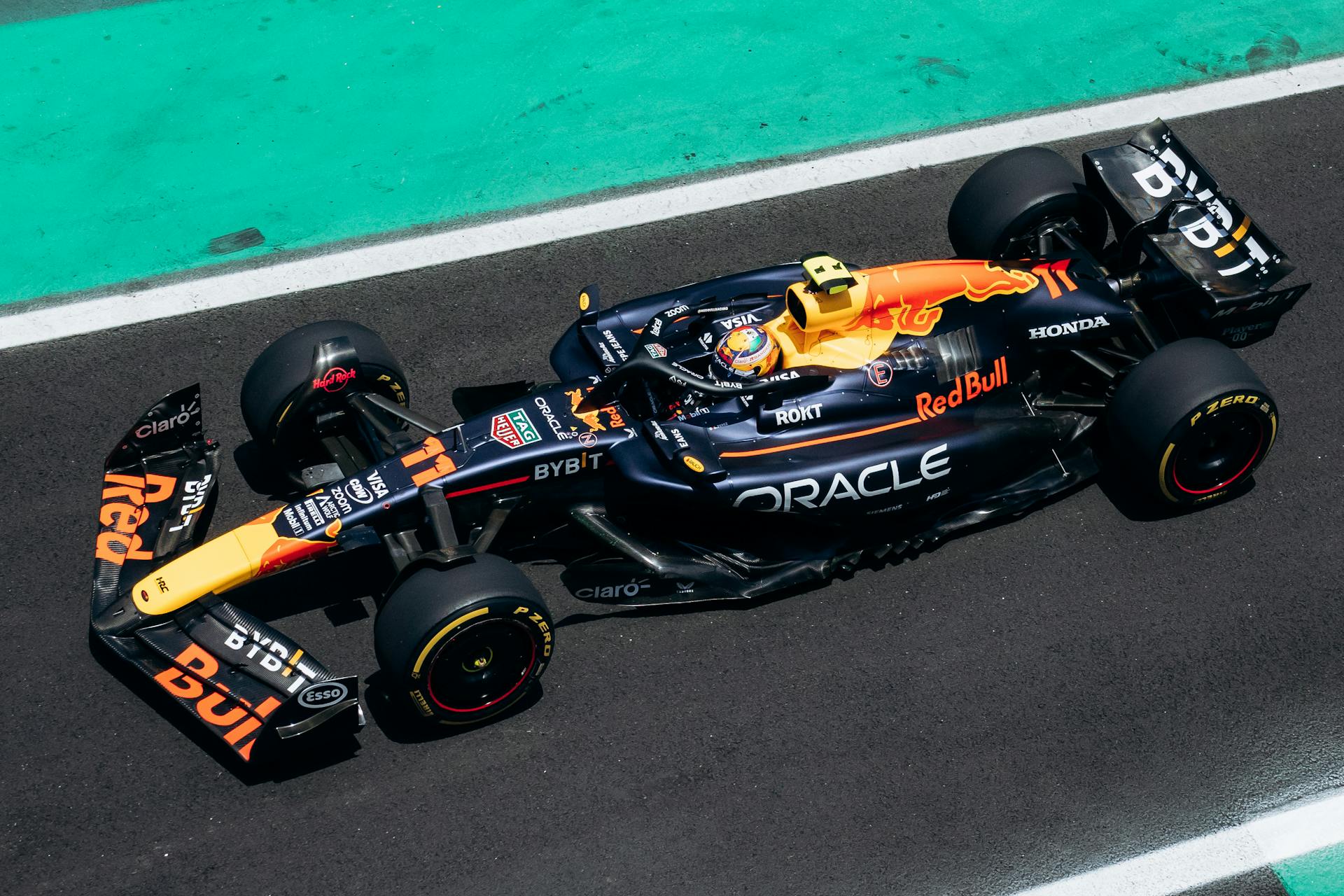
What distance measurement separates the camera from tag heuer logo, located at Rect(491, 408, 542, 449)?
780cm

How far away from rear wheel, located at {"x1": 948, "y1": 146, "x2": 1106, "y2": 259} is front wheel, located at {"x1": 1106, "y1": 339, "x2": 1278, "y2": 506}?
52.3 inches

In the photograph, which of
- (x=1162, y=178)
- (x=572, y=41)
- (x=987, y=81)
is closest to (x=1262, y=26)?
(x=987, y=81)

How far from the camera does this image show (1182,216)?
9094mm

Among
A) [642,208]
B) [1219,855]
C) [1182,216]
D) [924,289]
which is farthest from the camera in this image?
[642,208]

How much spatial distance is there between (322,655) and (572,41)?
21.7ft

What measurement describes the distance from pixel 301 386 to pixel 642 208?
12.1ft

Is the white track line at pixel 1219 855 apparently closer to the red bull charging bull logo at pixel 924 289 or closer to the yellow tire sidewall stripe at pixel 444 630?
the yellow tire sidewall stripe at pixel 444 630

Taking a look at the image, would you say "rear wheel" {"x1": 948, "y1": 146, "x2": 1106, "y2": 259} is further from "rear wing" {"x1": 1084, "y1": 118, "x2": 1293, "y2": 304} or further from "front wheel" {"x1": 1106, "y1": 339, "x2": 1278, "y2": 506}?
"front wheel" {"x1": 1106, "y1": 339, "x2": 1278, "y2": 506}

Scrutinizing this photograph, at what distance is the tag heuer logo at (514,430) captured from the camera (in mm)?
7801

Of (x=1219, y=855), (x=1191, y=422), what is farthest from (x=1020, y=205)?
(x=1219, y=855)

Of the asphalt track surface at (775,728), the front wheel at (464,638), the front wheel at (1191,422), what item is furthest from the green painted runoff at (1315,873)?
the front wheel at (464,638)

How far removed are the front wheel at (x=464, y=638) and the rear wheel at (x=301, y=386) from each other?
1594 mm

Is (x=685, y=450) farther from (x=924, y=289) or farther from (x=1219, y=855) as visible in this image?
(x=1219, y=855)

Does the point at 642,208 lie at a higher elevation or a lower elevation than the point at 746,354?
lower
